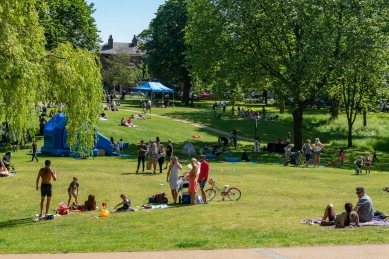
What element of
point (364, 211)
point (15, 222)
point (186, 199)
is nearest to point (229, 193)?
point (186, 199)

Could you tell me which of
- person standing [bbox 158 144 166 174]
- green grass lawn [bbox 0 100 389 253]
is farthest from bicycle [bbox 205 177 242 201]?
person standing [bbox 158 144 166 174]

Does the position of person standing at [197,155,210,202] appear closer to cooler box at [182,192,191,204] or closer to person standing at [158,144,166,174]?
cooler box at [182,192,191,204]

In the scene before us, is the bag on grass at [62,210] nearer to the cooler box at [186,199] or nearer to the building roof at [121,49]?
the cooler box at [186,199]

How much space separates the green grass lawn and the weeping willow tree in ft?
11.1

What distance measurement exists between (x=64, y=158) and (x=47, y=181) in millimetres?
18416

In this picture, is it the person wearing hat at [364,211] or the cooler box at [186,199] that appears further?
the cooler box at [186,199]

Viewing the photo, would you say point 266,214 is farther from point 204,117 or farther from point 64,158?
point 204,117

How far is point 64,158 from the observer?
37.7 m

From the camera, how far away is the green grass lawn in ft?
46.6

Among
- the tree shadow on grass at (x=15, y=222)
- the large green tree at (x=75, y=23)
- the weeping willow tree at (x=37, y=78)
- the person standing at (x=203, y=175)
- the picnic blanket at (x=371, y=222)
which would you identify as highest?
the large green tree at (x=75, y=23)

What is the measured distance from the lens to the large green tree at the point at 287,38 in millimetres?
41375

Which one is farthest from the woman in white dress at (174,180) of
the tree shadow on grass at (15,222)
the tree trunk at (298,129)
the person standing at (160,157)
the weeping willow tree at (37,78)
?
the tree trunk at (298,129)

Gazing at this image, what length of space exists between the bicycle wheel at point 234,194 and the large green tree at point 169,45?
57.5 m

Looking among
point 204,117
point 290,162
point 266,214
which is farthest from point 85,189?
point 204,117
